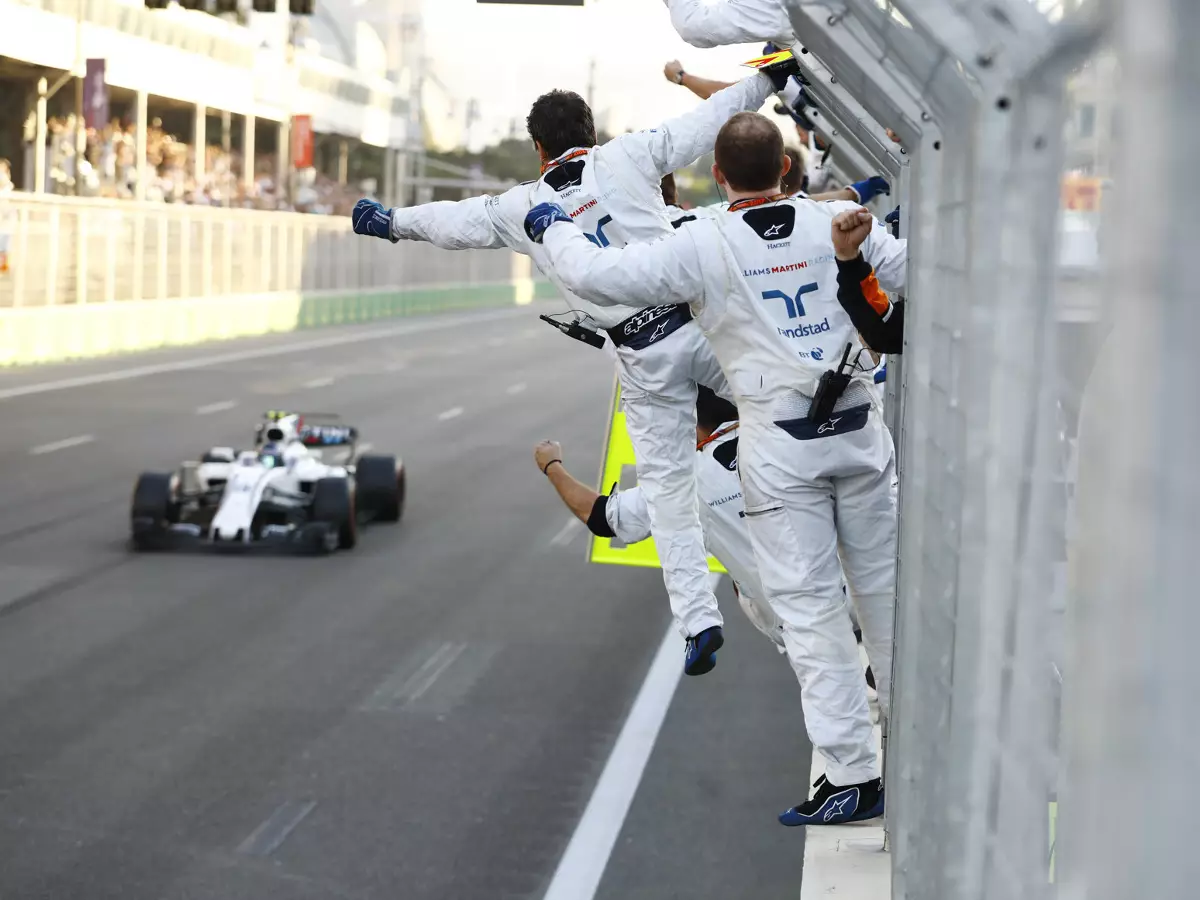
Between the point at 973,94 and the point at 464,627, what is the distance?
801 cm

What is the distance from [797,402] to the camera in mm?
5289

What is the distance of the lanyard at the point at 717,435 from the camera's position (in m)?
6.80

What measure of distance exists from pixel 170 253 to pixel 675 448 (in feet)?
113

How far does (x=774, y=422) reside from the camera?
531 cm

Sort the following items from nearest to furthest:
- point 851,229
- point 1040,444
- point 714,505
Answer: point 1040,444
point 851,229
point 714,505

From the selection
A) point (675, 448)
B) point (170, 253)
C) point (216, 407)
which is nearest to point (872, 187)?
point (675, 448)

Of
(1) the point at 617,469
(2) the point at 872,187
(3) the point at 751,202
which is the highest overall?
(2) the point at 872,187

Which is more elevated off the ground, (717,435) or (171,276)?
(717,435)

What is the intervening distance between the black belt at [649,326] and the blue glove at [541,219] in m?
1.04

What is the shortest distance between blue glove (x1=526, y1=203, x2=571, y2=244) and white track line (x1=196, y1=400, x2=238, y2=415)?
18.7 meters

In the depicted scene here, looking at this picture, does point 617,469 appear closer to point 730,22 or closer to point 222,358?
point 730,22

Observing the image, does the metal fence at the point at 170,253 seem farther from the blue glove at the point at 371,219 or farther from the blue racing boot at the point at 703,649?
the blue racing boot at the point at 703,649

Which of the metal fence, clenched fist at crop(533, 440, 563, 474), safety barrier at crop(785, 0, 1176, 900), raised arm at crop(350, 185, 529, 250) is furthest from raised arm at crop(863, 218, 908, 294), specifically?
the metal fence

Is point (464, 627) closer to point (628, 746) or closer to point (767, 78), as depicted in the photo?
point (628, 746)
